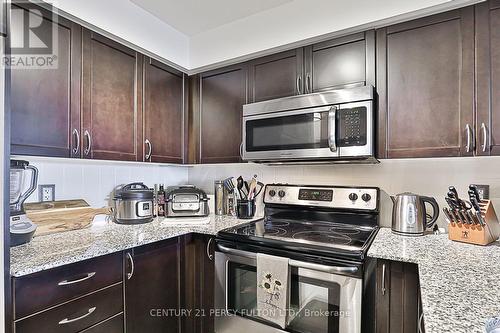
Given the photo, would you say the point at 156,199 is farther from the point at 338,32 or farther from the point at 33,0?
the point at 338,32

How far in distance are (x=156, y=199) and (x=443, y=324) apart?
204cm

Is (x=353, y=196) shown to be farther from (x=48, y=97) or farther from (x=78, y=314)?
(x=48, y=97)

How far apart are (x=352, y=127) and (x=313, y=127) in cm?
23

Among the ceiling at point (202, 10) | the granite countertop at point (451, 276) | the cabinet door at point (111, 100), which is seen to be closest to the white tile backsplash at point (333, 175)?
the cabinet door at point (111, 100)

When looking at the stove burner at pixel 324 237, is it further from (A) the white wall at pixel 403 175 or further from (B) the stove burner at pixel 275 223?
(A) the white wall at pixel 403 175

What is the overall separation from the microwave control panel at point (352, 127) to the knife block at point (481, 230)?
2.12 feet

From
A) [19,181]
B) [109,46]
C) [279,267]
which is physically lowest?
[279,267]

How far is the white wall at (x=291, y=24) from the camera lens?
161cm

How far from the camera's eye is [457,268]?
109 centimetres

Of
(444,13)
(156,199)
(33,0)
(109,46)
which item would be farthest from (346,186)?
(33,0)

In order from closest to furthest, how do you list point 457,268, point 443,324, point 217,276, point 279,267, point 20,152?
1. point 443,324
2. point 457,268
3. point 20,152
4. point 279,267
5. point 217,276

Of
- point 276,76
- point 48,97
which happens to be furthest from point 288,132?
point 48,97

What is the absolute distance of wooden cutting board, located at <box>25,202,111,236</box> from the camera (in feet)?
5.04

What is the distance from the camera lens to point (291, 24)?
6.29ft
